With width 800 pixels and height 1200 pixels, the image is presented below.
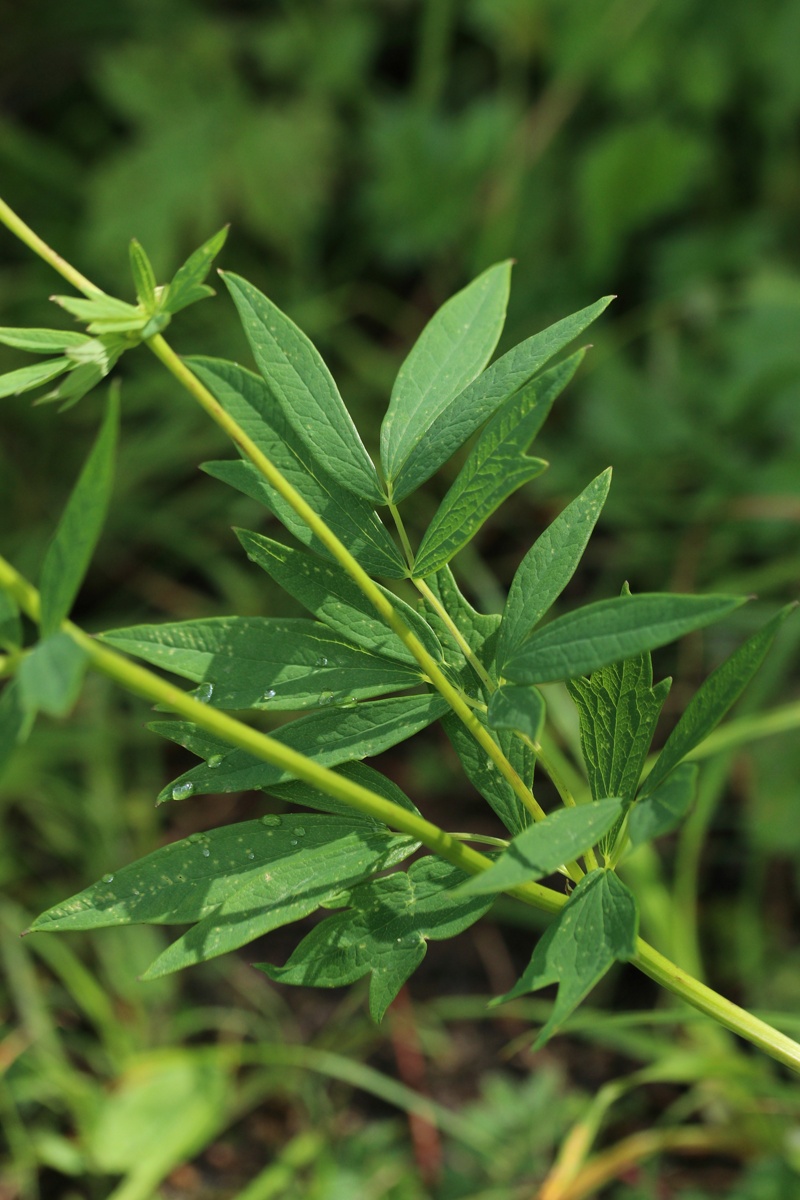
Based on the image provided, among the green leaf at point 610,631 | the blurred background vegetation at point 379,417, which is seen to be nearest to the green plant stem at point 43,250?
the green leaf at point 610,631

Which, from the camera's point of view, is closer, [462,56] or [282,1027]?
[282,1027]

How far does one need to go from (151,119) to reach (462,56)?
2.11 ft

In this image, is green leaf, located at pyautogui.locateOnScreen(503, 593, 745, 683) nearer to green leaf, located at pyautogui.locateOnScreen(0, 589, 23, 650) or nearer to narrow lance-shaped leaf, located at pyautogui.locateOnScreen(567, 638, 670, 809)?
narrow lance-shaped leaf, located at pyautogui.locateOnScreen(567, 638, 670, 809)

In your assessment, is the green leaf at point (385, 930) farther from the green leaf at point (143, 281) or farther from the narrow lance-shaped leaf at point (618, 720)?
the green leaf at point (143, 281)

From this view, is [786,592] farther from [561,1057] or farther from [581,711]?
[581,711]

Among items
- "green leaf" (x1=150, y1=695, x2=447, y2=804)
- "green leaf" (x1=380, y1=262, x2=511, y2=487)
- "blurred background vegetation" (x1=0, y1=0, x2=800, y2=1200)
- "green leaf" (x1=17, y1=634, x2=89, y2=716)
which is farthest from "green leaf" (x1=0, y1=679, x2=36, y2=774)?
"blurred background vegetation" (x1=0, y1=0, x2=800, y2=1200)

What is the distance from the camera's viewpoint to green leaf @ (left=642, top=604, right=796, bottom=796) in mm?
390

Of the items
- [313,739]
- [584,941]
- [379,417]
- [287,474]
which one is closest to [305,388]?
[287,474]

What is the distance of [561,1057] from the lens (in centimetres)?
133

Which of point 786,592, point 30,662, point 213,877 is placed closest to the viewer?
point 30,662

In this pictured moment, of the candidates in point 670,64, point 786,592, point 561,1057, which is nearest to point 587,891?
point 561,1057

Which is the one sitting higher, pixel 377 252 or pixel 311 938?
pixel 377 252

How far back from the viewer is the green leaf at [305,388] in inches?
17.8

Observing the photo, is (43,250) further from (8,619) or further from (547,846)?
(547,846)
